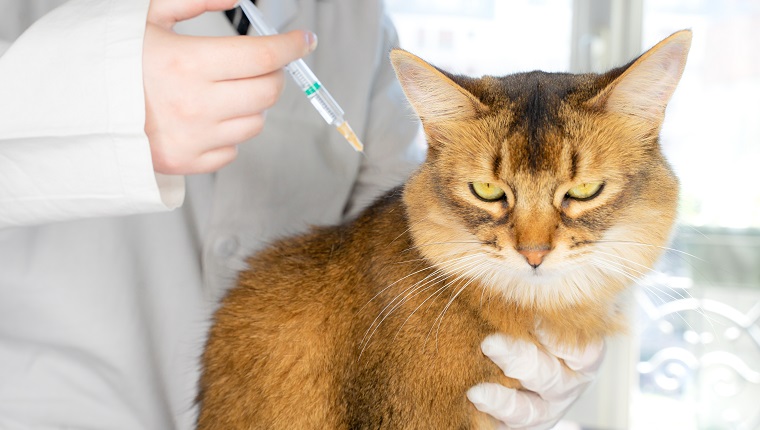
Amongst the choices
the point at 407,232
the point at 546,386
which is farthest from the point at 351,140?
the point at 546,386

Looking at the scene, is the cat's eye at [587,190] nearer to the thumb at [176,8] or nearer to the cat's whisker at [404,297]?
the cat's whisker at [404,297]

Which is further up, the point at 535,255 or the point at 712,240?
the point at 535,255

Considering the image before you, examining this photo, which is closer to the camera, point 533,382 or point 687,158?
point 533,382

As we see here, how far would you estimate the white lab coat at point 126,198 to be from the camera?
0.90m

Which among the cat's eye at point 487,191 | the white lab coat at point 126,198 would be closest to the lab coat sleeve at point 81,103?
the white lab coat at point 126,198

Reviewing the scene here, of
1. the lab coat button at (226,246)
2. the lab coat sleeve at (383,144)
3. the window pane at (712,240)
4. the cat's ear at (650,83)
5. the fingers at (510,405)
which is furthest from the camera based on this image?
the window pane at (712,240)

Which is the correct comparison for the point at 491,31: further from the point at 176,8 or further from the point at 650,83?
the point at 176,8

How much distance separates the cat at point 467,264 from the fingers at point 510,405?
24 millimetres

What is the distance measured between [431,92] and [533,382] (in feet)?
1.89

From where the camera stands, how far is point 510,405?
3.94 ft

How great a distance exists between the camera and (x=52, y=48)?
0.90 m

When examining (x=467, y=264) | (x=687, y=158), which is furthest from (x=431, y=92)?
(x=687, y=158)

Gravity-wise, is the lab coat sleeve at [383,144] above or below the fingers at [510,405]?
above

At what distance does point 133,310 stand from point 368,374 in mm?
535
